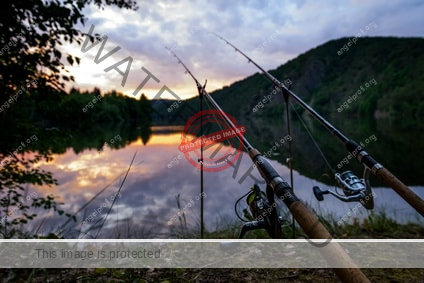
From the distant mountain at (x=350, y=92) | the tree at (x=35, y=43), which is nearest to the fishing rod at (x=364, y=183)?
the tree at (x=35, y=43)

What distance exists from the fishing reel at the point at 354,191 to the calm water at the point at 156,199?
156cm

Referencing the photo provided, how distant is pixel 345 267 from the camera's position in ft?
2.40

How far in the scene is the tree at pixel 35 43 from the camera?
3.39 meters

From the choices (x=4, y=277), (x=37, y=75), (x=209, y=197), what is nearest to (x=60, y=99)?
(x=37, y=75)

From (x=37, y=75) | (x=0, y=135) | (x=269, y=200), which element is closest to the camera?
(x=269, y=200)

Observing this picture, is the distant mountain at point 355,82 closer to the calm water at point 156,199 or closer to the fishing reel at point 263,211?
the calm water at point 156,199

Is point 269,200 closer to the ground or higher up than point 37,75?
closer to the ground

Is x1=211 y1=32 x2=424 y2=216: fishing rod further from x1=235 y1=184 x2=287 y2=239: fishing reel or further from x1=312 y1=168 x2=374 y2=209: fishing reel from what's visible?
x1=235 y1=184 x2=287 y2=239: fishing reel

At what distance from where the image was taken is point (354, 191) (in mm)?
2293

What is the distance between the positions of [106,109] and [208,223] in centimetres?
6923

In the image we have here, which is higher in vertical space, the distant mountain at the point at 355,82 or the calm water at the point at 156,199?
the distant mountain at the point at 355,82

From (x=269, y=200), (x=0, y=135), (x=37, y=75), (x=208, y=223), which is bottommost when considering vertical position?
(x=208, y=223)

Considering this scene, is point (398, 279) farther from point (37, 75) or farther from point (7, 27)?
point (7, 27)

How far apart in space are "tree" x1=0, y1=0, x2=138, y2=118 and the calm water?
127cm
